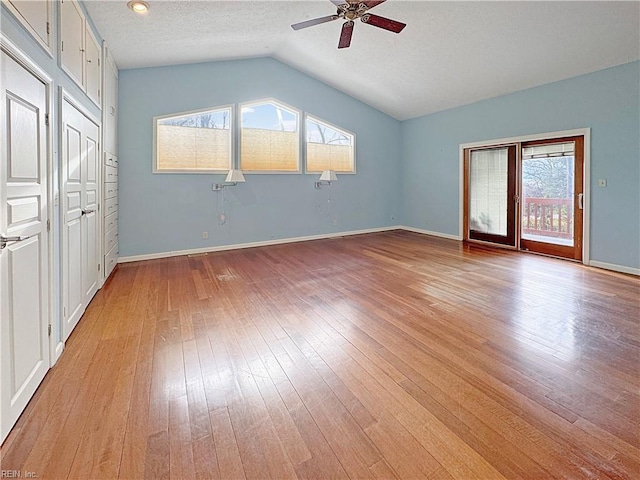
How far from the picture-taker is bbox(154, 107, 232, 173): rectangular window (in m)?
5.41

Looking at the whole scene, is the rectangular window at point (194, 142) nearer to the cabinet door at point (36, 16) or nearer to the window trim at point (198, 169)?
the window trim at point (198, 169)

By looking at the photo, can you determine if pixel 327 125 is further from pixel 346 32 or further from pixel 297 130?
pixel 346 32

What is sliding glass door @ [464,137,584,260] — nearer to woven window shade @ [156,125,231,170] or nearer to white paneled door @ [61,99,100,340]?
woven window shade @ [156,125,231,170]

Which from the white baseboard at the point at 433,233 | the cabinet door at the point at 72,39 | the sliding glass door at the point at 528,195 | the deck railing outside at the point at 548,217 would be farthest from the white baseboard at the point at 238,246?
the deck railing outside at the point at 548,217

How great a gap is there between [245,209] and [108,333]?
3819 millimetres

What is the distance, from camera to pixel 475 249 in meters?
6.02

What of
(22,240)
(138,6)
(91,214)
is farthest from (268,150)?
(22,240)

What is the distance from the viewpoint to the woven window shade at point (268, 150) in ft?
20.2

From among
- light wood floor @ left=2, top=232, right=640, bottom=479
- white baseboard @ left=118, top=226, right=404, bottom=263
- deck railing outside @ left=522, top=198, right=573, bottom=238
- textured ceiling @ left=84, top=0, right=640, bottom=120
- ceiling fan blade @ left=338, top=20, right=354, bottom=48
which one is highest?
textured ceiling @ left=84, top=0, right=640, bottom=120

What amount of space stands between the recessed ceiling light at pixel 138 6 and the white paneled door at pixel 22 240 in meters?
1.91

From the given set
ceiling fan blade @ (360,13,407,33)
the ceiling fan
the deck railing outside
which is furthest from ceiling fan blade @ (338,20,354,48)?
the deck railing outside

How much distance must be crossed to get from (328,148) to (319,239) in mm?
2039

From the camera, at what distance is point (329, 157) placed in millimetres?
7207

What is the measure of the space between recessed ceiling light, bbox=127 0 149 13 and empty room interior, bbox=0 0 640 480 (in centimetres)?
5
